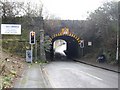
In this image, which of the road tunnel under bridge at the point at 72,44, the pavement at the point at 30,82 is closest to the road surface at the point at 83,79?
the pavement at the point at 30,82

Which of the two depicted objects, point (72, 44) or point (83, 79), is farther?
point (72, 44)

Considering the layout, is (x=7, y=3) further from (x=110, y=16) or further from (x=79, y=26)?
(x=110, y=16)

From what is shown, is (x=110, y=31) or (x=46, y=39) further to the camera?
(x=46, y=39)

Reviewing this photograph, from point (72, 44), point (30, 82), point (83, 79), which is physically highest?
point (72, 44)

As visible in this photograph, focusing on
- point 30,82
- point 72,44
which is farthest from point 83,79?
Result: point 72,44

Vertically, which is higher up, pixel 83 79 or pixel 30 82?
pixel 30 82

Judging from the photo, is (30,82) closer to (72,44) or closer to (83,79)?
(83,79)

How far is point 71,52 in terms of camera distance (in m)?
63.2

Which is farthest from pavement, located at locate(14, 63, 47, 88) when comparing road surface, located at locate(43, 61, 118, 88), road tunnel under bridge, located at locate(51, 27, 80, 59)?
road tunnel under bridge, located at locate(51, 27, 80, 59)

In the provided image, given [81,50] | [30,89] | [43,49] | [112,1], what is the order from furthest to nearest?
[81,50]
[43,49]
[112,1]
[30,89]

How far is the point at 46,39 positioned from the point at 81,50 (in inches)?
313

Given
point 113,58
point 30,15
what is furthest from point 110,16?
point 30,15

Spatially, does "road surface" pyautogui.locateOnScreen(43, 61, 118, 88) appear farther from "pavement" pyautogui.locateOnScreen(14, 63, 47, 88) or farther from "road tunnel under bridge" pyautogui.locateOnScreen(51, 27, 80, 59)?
"road tunnel under bridge" pyautogui.locateOnScreen(51, 27, 80, 59)

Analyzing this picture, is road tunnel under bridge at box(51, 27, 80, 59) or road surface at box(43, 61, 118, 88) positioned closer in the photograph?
road surface at box(43, 61, 118, 88)
